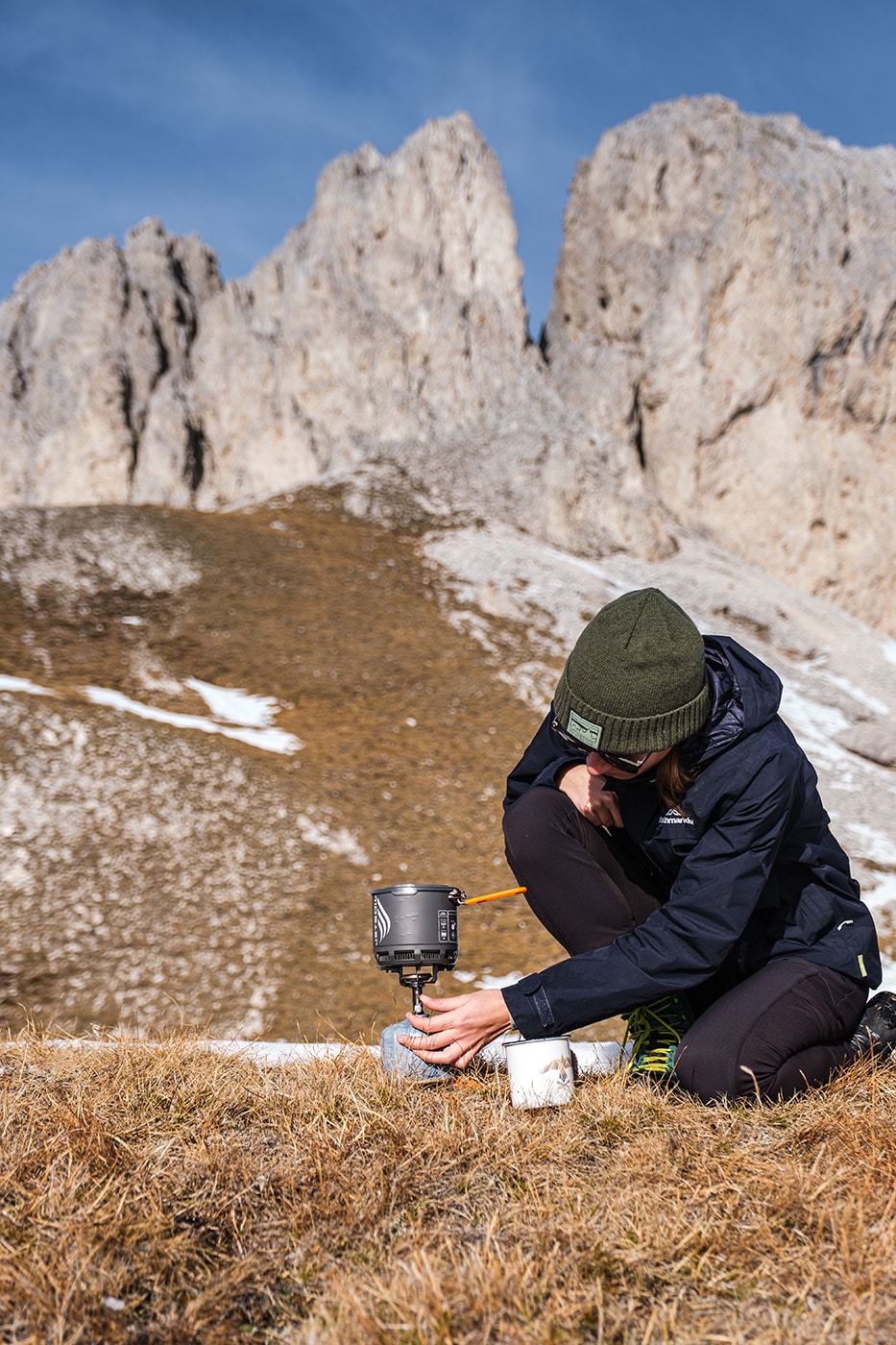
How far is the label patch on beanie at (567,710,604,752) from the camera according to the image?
2.73 m

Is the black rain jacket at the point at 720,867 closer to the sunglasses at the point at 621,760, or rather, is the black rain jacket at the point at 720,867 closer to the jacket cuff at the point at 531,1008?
the jacket cuff at the point at 531,1008

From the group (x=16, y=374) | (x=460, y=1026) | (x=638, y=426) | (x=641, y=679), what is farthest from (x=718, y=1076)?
(x=16, y=374)

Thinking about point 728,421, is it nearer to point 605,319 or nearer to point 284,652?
point 605,319

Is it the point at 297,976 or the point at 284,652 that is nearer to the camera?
the point at 297,976

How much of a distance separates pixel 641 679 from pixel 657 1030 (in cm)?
145

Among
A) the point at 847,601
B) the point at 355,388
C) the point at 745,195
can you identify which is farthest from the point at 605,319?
the point at 847,601

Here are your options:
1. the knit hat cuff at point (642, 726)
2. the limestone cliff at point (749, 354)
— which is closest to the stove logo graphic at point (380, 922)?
the knit hat cuff at point (642, 726)

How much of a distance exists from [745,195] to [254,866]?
4631cm

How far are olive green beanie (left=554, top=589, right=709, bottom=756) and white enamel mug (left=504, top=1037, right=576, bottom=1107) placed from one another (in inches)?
42.1

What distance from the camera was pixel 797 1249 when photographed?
203 cm

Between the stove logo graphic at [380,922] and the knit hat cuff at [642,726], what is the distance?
0.99 m

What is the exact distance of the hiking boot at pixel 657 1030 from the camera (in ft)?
10.5

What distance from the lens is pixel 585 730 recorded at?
9.07 ft

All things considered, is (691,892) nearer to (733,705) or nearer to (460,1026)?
(733,705)
